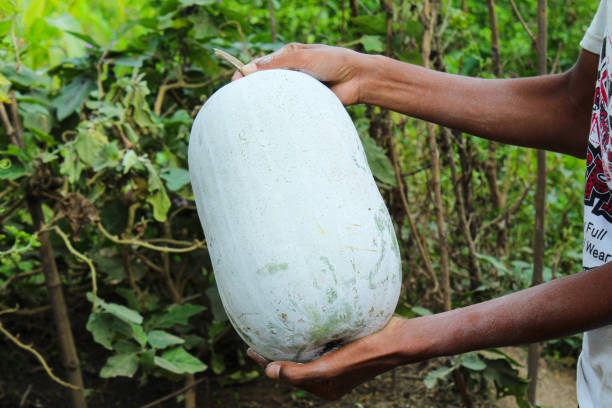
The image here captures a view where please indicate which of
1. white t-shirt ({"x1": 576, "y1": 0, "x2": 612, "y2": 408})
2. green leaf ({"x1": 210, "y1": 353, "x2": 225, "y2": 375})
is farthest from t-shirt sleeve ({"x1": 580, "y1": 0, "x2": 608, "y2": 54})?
green leaf ({"x1": 210, "y1": 353, "x2": 225, "y2": 375})

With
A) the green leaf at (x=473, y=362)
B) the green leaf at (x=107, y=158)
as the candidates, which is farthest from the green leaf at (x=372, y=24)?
the green leaf at (x=473, y=362)

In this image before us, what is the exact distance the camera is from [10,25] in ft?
6.09

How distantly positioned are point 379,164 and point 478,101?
25.8 inches

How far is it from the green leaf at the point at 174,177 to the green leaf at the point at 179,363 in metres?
0.53

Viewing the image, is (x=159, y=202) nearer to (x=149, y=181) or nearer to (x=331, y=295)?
(x=149, y=181)

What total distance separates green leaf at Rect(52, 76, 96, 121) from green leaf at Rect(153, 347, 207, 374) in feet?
2.74

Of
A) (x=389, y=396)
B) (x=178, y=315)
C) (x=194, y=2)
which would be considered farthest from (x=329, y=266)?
(x=389, y=396)

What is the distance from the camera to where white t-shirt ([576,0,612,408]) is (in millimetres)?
1149

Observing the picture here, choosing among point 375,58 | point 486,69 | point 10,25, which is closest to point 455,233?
point 486,69

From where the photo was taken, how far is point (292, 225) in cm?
117

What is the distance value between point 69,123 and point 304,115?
123 centimetres

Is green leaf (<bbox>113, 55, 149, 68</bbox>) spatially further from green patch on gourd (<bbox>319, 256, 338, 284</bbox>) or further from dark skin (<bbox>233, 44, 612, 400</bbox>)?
green patch on gourd (<bbox>319, 256, 338, 284</bbox>)

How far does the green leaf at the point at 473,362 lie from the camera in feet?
7.01

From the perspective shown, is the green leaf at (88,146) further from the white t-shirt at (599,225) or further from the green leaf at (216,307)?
the white t-shirt at (599,225)
